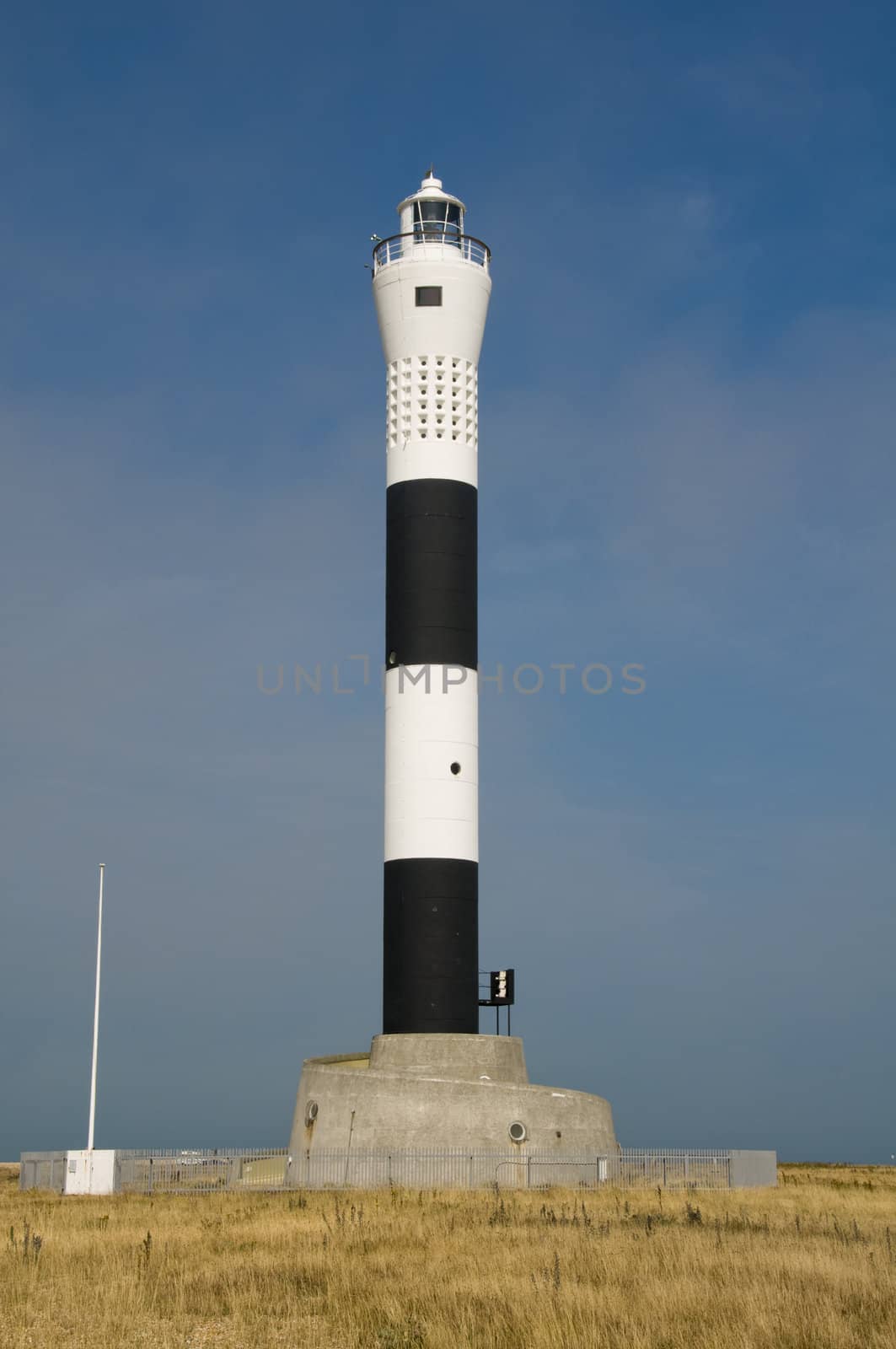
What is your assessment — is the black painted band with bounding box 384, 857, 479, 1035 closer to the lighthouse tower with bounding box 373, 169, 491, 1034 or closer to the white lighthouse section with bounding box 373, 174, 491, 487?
the lighthouse tower with bounding box 373, 169, 491, 1034

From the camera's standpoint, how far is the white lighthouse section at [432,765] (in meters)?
40.3

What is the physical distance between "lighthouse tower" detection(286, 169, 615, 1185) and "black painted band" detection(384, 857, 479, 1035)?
0.15 ft

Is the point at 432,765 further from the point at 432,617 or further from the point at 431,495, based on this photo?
the point at 431,495

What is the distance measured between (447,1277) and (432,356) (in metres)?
28.6

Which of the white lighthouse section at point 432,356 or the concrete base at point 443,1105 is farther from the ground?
the white lighthouse section at point 432,356

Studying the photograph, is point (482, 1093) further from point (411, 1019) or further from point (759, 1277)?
point (759, 1277)

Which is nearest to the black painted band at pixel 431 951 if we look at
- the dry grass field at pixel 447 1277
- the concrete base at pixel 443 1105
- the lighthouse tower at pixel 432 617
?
the lighthouse tower at pixel 432 617

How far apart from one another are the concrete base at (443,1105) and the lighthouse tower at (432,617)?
3.98ft

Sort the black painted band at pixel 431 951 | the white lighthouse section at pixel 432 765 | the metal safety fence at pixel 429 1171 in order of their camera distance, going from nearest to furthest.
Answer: the metal safety fence at pixel 429 1171
the black painted band at pixel 431 951
the white lighthouse section at pixel 432 765

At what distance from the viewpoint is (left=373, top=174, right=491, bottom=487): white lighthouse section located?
42.4m

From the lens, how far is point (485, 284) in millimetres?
43562

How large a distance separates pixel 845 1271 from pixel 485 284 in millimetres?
31008

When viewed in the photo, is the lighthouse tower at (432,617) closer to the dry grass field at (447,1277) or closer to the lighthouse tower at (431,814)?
the lighthouse tower at (431,814)

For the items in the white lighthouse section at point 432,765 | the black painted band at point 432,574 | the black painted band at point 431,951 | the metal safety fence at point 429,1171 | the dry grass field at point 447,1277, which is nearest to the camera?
the dry grass field at point 447,1277
